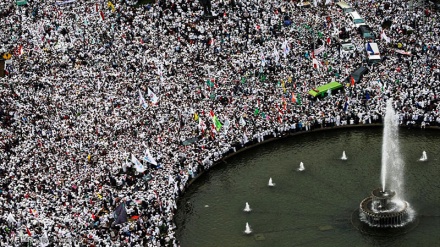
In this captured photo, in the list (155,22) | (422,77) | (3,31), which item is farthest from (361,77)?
(3,31)

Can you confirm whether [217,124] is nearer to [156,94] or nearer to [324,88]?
[156,94]

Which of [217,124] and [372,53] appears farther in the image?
[372,53]

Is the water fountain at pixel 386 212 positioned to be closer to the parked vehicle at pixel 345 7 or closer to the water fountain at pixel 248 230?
the water fountain at pixel 248 230

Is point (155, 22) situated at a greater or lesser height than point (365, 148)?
greater

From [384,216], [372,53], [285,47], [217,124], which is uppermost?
[285,47]

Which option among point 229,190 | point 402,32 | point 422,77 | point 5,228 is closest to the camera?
point 5,228

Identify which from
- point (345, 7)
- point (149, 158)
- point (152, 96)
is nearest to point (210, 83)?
point (152, 96)

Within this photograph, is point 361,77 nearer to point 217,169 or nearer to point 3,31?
point 217,169

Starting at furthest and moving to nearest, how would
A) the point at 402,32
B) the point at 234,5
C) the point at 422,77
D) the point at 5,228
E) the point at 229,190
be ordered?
the point at 234,5, the point at 402,32, the point at 422,77, the point at 229,190, the point at 5,228
